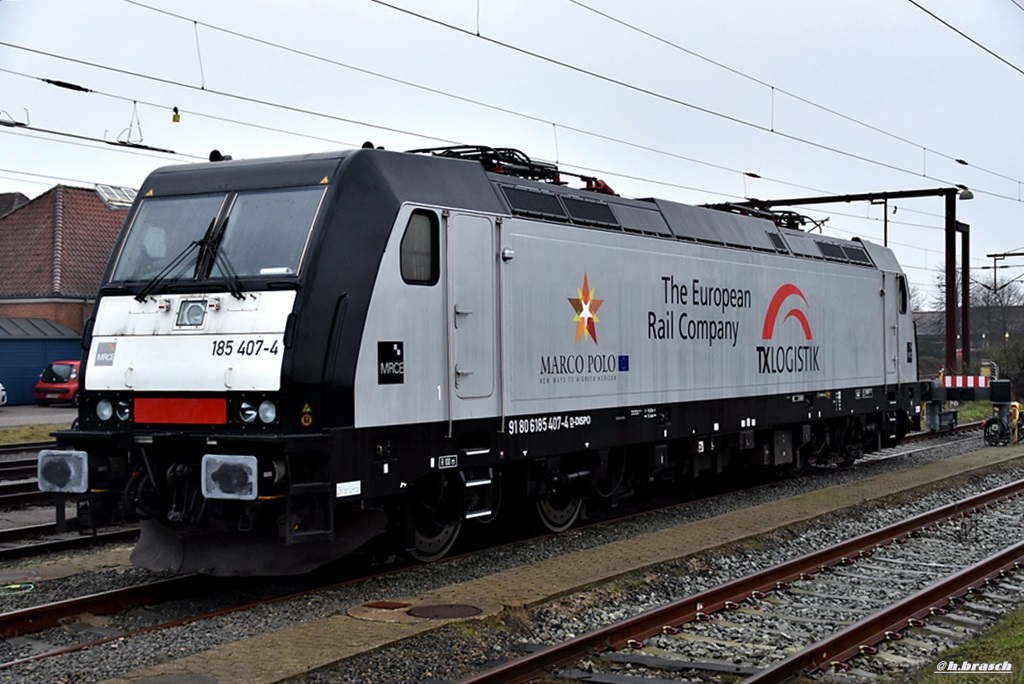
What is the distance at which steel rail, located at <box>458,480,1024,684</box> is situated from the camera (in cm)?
722

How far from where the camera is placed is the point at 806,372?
17.1 metres

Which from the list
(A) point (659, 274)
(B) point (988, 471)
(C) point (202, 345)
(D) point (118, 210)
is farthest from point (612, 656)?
(D) point (118, 210)

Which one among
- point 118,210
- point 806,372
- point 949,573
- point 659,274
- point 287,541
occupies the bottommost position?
point 949,573

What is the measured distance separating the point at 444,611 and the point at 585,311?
15.0 ft

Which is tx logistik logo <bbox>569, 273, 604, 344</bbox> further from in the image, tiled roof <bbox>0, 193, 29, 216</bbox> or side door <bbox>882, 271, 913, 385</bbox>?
tiled roof <bbox>0, 193, 29, 216</bbox>

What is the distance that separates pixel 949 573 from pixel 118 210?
3943 centimetres

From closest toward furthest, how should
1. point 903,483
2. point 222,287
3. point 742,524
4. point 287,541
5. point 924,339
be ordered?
point 287,541, point 222,287, point 742,524, point 903,483, point 924,339

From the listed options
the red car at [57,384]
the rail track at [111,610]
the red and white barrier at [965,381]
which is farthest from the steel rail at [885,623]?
the red car at [57,384]

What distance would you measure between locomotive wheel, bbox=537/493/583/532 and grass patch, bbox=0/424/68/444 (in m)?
14.7

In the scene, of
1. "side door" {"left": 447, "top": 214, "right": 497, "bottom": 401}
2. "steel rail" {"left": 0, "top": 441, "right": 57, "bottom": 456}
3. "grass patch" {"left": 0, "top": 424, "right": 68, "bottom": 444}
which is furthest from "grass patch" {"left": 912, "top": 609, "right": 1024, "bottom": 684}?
"grass patch" {"left": 0, "top": 424, "right": 68, "bottom": 444}

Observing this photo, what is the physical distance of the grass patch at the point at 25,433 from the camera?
2435cm

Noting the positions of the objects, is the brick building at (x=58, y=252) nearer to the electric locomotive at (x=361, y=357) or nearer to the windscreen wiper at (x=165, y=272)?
the electric locomotive at (x=361, y=357)

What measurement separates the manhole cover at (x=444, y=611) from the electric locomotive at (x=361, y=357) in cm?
96

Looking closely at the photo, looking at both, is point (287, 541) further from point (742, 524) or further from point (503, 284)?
point (742, 524)
